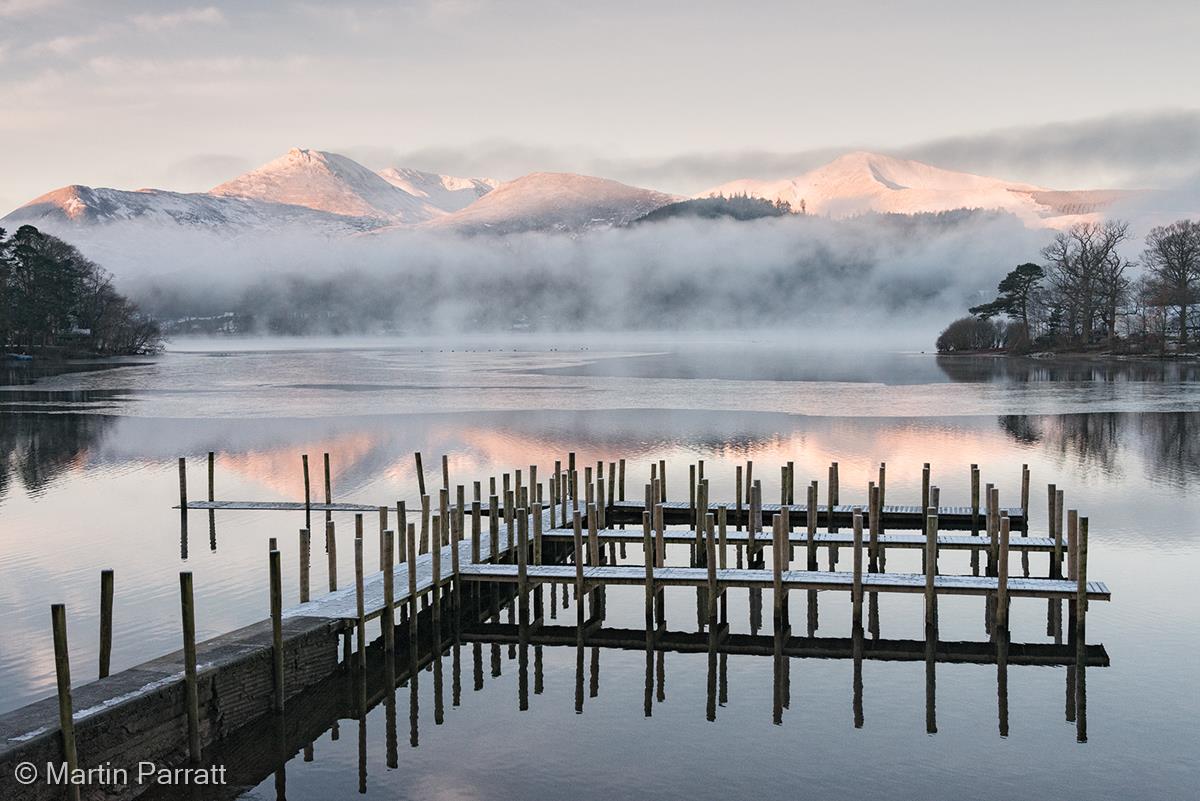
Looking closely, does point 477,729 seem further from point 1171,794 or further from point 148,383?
point 148,383

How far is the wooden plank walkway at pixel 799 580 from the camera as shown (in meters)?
23.5

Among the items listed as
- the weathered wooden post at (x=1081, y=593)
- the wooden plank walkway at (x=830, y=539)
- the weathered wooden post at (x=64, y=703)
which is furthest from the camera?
the wooden plank walkway at (x=830, y=539)

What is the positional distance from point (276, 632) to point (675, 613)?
416 inches

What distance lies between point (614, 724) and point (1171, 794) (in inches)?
344

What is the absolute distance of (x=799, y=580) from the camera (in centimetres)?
2406

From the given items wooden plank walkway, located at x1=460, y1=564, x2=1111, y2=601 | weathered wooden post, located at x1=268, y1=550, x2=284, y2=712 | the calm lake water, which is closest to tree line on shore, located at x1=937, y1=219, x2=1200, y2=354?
the calm lake water

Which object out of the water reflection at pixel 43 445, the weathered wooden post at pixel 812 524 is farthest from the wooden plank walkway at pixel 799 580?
the water reflection at pixel 43 445

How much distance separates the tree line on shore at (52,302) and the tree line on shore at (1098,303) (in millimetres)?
126683

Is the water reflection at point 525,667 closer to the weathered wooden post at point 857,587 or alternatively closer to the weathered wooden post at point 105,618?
the weathered wooden post at point 857,587

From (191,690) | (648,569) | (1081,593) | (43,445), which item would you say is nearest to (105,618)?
(191,690)

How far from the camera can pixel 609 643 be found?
2470 cm

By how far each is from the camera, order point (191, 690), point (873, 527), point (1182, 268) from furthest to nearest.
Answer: point (1182, 268), point (873, 527), point (191, 690)

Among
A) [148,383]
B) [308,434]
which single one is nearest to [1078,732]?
[308,434]

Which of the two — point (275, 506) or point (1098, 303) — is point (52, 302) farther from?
point (1098, 303)
